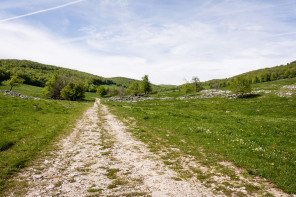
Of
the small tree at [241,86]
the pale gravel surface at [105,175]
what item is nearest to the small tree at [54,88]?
the pale gravel surface at [105,175]

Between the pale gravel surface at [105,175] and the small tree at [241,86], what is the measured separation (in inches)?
2319

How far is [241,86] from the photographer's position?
58375 mm

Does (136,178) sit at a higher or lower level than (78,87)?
lower

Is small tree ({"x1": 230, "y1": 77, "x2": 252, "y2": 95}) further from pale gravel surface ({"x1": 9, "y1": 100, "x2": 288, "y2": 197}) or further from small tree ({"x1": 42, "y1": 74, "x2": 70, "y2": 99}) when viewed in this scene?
small tree ({"x1": 42, "y1": 74, "x2": 70, "y2": 99})

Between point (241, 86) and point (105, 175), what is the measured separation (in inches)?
2556

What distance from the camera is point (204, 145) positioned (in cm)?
1241

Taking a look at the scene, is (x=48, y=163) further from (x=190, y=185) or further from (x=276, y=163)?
(x=276, y=163)

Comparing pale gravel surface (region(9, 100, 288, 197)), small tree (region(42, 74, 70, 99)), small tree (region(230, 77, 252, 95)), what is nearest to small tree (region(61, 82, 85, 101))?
small tree (region(42, 74, 70, 99))

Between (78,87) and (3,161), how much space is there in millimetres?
77067

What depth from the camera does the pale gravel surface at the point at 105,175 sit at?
6.32 metres

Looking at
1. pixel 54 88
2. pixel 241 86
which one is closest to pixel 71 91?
pixel 54 88

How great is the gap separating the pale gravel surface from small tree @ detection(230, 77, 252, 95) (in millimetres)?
58894

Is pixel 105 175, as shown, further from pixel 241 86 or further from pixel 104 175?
pixel 241 86

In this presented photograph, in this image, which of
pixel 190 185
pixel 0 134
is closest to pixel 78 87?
pixel 0 134
